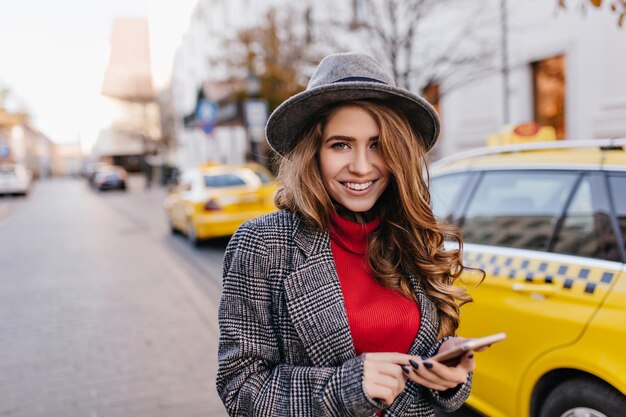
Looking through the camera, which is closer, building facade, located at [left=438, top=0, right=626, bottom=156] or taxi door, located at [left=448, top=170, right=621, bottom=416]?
taxi door, located at [left=448, top=170, right=621, bottom=416]

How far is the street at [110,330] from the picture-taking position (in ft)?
13.5

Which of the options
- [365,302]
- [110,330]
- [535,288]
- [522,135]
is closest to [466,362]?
[365,302]

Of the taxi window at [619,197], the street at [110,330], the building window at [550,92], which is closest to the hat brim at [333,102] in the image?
the taxi window at [619,197]

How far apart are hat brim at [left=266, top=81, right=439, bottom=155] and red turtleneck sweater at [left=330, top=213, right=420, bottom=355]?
297 millimetres

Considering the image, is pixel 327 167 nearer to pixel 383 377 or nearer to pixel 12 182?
pixel 383 377

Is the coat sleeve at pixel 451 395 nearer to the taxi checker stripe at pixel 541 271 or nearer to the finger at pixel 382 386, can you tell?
the finger at pixel 382 386

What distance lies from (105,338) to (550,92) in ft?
34.2

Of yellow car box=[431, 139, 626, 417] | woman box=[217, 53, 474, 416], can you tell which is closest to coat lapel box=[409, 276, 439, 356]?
woman box=[217, 53, 474, 416]

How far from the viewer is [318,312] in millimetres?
1524

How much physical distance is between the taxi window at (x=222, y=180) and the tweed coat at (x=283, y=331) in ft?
32.1

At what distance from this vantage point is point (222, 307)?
5.08ft

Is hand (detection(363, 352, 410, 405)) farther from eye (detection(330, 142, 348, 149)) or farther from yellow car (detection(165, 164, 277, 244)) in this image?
yellow car (detection(165, 164, 277, 244))

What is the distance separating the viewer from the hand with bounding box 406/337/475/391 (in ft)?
4.46

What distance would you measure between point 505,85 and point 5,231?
45.7 feet
